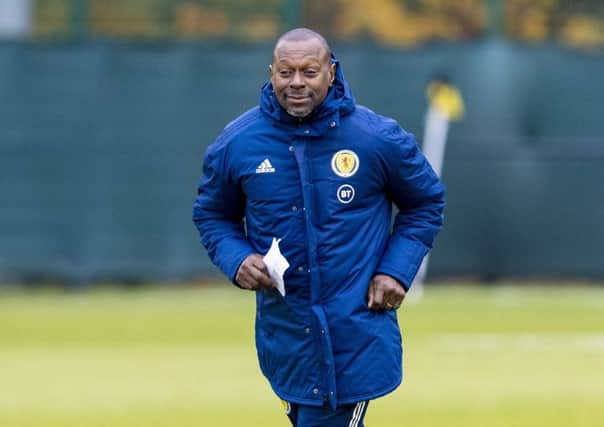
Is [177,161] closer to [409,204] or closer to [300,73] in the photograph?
[409,204]

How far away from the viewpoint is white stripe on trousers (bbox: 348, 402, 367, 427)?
20.4ft

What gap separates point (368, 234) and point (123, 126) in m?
13.4

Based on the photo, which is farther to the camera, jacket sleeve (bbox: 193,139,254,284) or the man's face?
jacket sleeve (bbox: 193,139,254,284)

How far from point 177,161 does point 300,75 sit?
13214mm

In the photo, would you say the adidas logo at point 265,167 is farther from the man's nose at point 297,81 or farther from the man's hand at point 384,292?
the man's hand at point 384,292

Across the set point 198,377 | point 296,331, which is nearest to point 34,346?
point 198,377

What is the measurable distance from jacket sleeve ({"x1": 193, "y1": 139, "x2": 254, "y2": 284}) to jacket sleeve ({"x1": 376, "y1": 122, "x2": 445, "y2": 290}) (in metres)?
0.59

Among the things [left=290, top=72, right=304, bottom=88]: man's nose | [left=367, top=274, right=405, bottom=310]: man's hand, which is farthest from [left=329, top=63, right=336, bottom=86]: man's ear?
[left=367, top=274, right=405, bottom=310]: man's hand

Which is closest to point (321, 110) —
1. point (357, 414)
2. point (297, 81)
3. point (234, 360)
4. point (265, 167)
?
point (297, 81)

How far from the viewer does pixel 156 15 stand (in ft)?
66.4

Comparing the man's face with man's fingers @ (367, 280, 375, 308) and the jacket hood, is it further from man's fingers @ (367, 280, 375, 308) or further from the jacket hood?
man's fingers @ (367, 280, 375, 308)

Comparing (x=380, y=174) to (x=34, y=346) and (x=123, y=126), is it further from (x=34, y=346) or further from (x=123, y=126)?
(x=123, y=126)

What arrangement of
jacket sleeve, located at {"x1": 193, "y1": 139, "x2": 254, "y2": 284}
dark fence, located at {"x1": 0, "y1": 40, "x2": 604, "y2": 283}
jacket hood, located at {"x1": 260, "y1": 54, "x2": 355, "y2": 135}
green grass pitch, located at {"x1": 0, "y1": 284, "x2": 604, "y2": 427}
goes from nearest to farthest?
1. jacket hood, located at {"x1": 260, "y1": 54, "x2": 355, "y2": 135}
2. jacket sleeve, located at {"x1": 193, "y1": 139, "x2": 254, "y2": 284}
3. green grass pitch, located at {"x1": 0, "y1": 284, "x2": 604, "y2": 427}
4. dark fence, located at {"x1": 0, "y1": 40, "x2": 604, "y2": 283}

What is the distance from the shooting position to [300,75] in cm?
606
